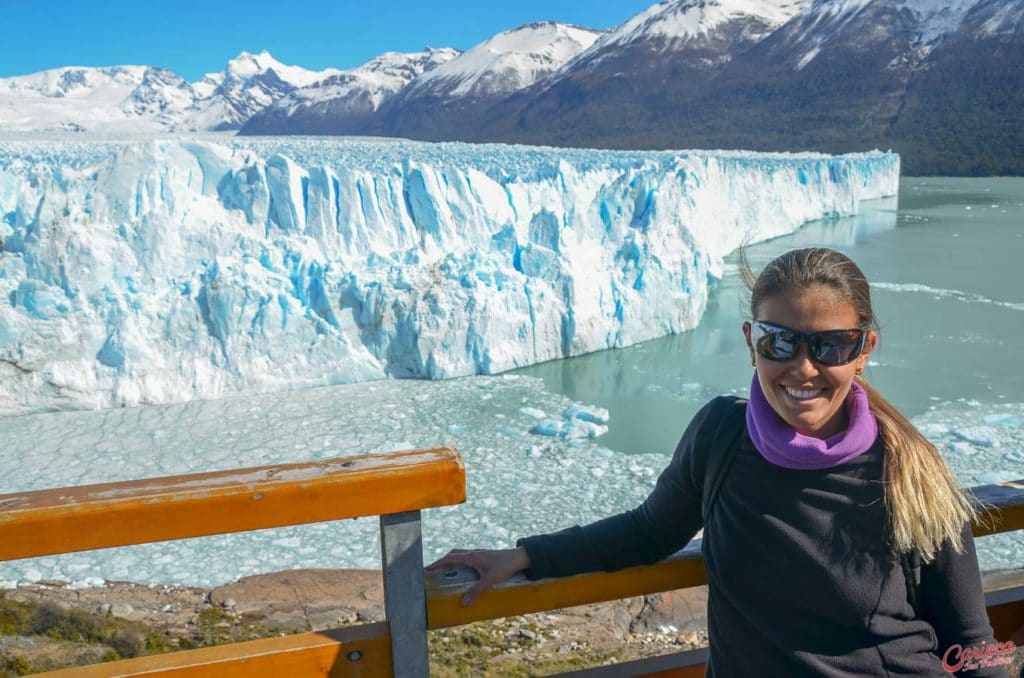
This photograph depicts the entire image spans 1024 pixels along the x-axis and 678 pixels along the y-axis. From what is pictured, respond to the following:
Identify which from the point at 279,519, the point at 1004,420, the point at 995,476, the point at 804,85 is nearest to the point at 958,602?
the point at 279,519

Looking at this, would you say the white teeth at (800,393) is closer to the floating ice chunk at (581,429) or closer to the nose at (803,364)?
the nose at (803,364)

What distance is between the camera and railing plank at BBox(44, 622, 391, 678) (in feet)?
2.71

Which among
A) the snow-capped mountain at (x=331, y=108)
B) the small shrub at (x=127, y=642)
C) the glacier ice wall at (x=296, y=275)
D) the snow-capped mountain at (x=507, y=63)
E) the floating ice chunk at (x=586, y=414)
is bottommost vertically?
the floating ice chunk at (x=586, y=414)

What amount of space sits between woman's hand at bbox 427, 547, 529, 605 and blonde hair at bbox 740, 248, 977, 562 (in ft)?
1.34

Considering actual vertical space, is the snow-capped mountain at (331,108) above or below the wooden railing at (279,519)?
above

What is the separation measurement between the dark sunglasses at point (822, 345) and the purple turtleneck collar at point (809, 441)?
52mm

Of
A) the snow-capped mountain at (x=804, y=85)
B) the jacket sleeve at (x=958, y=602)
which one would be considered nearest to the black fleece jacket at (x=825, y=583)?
the jacket sleeve at (x=958, y=602)

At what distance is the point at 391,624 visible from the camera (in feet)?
2.76

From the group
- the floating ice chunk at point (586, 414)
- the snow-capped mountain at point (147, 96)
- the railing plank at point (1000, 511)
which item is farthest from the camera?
the snow-capped mountain at point (147, 96)

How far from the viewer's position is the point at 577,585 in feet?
3.02

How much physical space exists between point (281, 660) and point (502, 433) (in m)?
4.36

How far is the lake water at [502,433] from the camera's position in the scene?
3.71 m

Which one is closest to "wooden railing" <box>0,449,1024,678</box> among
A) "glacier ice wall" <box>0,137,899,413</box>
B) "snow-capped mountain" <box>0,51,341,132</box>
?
"glacier ice wall" <box>0,137,899,413</box>

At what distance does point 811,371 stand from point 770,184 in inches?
599
